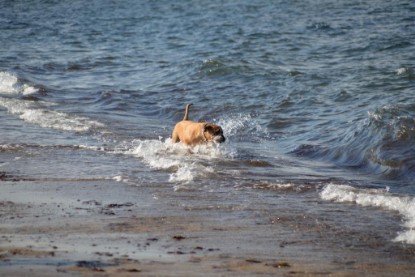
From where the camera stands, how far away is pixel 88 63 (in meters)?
24.4

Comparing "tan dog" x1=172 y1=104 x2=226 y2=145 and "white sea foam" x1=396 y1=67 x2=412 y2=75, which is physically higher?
"white sea foam" x1=396 y1=67 x2=412 y2=75

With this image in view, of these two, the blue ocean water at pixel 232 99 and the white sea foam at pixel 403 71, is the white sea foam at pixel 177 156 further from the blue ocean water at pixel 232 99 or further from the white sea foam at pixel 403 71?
the white sea foam at pixel 403 71

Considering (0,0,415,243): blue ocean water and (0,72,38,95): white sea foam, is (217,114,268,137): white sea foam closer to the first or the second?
(0,0,415,243): blue ocean water

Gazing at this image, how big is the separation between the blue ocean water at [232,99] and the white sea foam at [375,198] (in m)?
0.02

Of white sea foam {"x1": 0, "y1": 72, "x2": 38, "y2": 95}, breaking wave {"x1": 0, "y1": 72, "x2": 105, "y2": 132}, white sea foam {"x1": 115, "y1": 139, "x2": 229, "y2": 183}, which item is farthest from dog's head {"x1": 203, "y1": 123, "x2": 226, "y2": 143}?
white sea foam {"x1": 0, "y1": 72, "x2": 38, "y2": 95}

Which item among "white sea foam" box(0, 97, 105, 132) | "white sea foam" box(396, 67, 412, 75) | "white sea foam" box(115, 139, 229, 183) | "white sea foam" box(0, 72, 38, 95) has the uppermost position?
"white sea foam" box(396, 67, 412, 75)

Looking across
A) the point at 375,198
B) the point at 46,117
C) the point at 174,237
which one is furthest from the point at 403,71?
the point at 174,237

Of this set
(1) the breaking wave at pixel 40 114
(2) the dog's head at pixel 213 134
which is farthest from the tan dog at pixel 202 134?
(1) the breaking wave at pixel 40 114

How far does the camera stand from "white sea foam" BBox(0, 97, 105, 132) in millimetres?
14047

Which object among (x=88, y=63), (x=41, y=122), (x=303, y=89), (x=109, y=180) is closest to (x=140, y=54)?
(x=88, y=63)

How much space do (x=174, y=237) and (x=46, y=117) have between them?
28.9 ft

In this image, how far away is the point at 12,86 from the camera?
19.8m

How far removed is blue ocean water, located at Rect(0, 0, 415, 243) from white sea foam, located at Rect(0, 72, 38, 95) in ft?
0.30

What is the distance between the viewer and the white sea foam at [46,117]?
14.0 m
